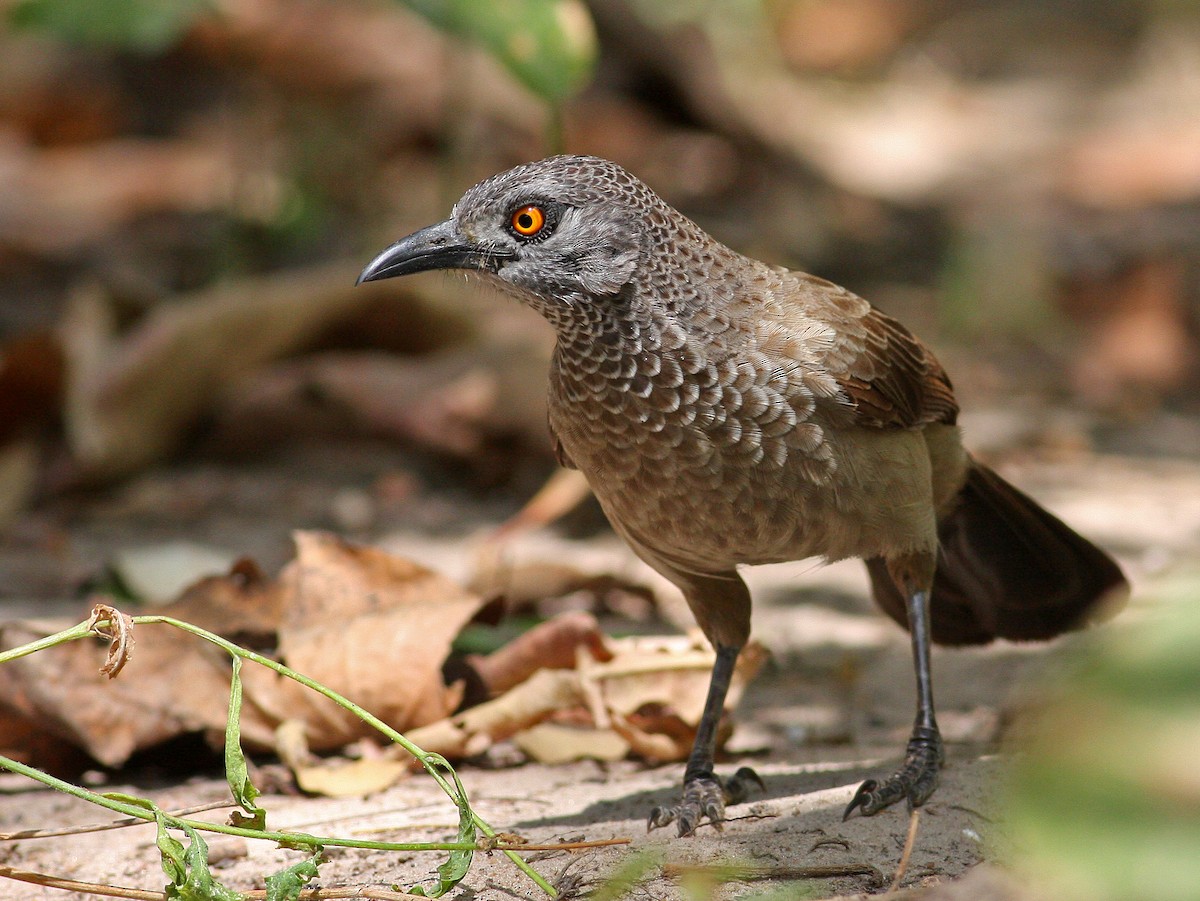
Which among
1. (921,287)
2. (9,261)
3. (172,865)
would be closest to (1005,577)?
(172,865)

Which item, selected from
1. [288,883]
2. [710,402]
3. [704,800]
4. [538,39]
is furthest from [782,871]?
[538,39]

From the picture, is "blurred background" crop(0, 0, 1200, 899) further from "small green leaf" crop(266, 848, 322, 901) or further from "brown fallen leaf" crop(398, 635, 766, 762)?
"small green leaf" crop(266, 848, 322, 901)

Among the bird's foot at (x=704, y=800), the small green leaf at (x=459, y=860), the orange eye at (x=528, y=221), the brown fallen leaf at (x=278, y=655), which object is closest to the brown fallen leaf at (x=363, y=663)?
the brown fallen leaf at (x=278, y=655)

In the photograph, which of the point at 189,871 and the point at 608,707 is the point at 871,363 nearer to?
the point at 608,707

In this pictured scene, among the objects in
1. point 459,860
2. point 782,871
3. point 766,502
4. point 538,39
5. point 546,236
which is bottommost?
point 459,860

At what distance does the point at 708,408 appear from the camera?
126 inches

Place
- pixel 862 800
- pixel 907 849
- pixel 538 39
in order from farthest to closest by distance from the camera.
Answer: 1. pixel 538 39
2. pixel 862 800
3. pixel 907 849

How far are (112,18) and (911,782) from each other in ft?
18.2

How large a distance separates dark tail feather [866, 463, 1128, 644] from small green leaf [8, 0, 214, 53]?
15.4 ft

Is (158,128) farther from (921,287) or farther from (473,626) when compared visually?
(473,626)

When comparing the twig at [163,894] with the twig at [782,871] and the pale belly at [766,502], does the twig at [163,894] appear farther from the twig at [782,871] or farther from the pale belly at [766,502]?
the pale belly at [766,502]

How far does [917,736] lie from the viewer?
135 inches

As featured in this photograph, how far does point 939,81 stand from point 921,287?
653 cm

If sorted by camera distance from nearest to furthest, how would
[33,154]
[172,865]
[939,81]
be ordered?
[172,865] → [33,154] → [939,81]
